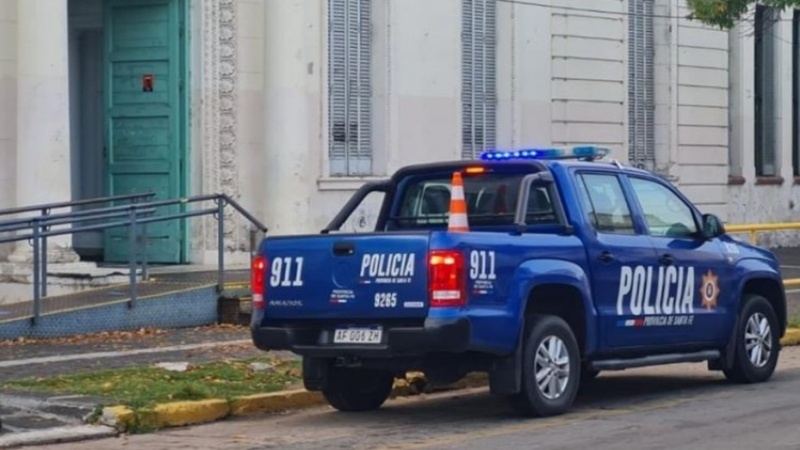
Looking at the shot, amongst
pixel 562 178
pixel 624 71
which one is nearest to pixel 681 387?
pixel 562 178

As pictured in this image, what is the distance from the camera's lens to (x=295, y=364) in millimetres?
15000

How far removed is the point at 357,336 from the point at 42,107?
9.16 meters

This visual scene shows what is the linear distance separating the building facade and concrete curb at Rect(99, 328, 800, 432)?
7.11 m

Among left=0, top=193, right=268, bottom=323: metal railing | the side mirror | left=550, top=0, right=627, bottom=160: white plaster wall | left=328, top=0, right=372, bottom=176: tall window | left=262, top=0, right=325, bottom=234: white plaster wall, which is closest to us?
the side mirror

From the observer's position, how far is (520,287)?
12.1m

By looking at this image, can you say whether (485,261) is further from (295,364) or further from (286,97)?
(286,97)

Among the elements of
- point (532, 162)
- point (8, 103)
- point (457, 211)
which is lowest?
point (457, 211)

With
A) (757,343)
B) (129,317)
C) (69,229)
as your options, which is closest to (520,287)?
(757,343)

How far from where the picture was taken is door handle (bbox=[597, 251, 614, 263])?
511 inches

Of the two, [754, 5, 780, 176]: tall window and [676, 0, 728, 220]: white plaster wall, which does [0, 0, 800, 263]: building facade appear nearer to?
[676, 0, 728, 220]: white plaster wall

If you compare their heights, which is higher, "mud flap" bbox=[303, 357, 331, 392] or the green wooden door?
the green wooden door

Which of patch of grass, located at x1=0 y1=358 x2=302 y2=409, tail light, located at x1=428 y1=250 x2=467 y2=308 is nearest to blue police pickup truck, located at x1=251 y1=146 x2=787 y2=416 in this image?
tail light, located at x1=428 y1=250 x2=467 y2=308

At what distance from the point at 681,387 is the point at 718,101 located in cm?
1714

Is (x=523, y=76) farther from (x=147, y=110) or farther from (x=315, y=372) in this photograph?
(x=315, y=372)
